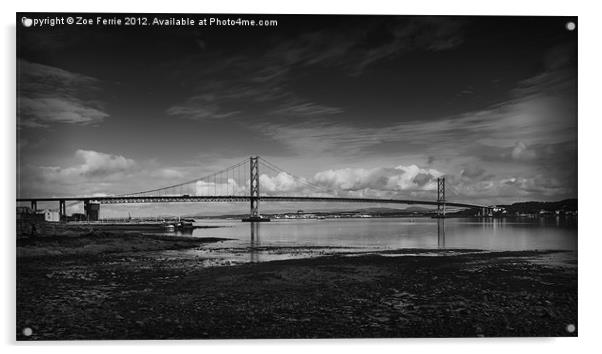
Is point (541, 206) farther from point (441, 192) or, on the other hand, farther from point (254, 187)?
point (254, 187)

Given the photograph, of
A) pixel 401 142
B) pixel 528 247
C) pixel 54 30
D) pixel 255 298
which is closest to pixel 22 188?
pixel 54 30

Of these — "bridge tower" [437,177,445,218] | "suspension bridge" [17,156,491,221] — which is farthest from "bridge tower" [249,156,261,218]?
"bridge tower" [437,177,445,218]

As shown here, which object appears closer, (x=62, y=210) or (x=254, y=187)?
(x=62, y=210)

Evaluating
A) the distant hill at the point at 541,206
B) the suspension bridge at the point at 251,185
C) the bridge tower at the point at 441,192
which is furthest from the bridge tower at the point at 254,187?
the distant hill at the point at 541,206

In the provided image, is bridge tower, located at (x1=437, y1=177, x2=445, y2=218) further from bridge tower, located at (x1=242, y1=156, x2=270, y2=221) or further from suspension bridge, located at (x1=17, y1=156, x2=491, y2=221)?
bridge tower, located at (x1=242, y1=156, x2=270, y2=221)

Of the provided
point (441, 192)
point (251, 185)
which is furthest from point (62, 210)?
point (441, 192)

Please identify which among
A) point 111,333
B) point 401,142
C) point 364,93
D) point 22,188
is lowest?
point 111,333
